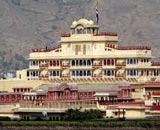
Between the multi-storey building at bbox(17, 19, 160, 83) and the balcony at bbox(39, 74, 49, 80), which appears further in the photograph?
the balcony at bbox(39, 74, 49, 80)

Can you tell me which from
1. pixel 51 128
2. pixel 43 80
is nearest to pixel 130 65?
pixel 43 80

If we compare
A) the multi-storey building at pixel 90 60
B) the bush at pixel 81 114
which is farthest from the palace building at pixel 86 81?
the bush at pixel 81 114

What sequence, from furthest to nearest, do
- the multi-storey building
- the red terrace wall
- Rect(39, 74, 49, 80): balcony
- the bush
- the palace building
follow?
Rect(39, 74, 49, 80): balcony, the multi-storey building, the red terrace wall, the palace building, the bush

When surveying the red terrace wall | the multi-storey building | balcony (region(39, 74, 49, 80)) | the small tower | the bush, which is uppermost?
the small tower

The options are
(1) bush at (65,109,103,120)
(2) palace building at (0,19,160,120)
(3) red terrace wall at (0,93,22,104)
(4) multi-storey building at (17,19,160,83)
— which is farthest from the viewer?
(4) multi-storey building at (17,19,160,83)

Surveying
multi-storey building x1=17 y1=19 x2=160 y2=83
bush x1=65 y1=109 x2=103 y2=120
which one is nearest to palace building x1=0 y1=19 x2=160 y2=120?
multi-storey building x1=17 y1=19 x2=160 y2=83

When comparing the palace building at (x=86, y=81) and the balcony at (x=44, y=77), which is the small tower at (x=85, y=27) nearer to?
the palace building at (x=86, y=81)

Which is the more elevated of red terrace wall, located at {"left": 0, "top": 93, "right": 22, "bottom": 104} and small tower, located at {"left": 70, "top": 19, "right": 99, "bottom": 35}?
small tower, located at {"left": 70, "top": 19, "right": 99, "bottom": 35}

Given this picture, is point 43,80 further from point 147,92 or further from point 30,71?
point 147,92

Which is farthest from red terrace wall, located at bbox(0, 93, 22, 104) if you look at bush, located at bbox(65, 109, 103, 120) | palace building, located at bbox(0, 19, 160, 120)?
bush, located at bbox(65, 109, 103, 120)

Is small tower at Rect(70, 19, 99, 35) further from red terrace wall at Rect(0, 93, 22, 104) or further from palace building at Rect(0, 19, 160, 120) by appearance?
red terrace wall at Rect(0, 93, 22, 104)

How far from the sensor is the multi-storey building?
367ft

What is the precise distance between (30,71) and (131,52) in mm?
9802

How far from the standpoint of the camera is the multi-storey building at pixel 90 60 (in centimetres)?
11188
